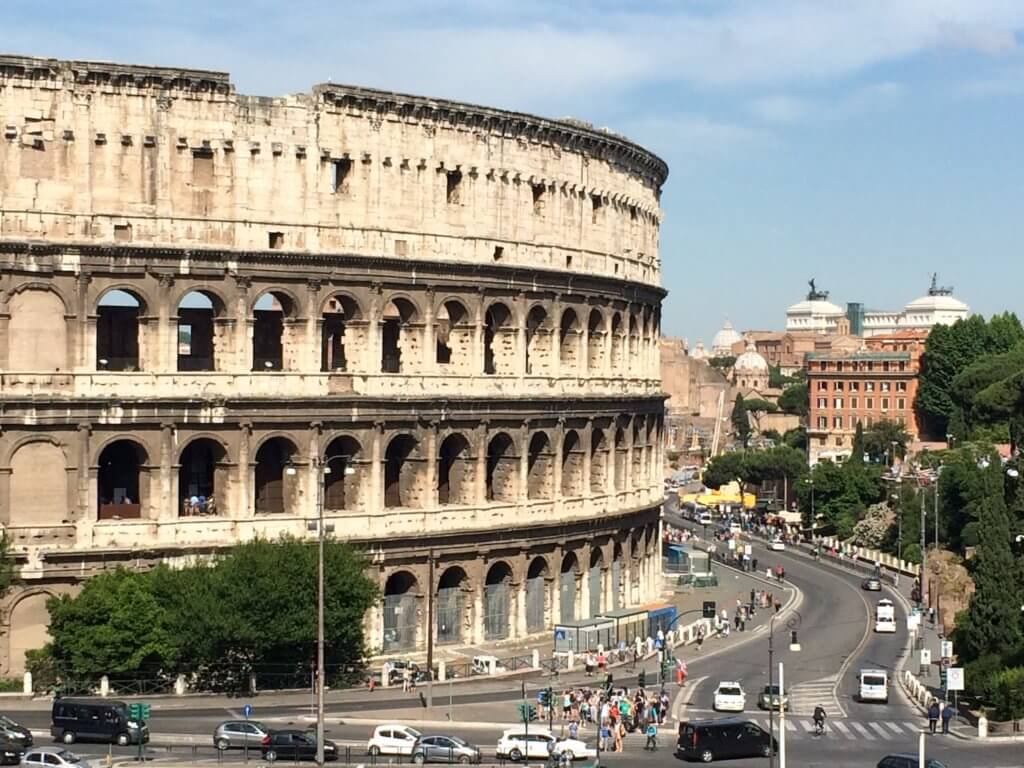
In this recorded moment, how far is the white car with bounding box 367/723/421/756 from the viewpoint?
53.2 metres

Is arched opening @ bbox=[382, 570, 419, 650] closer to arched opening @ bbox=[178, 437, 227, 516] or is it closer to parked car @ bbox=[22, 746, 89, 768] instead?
arched opening @ bbox=[178, 437, 227, 516]

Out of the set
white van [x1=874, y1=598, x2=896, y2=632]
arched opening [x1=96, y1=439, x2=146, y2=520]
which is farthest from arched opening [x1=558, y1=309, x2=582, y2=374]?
arched opening [x1=96, y1=439, x2=146, y2=520]

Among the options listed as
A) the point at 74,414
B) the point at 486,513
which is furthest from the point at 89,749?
the point at 486,513

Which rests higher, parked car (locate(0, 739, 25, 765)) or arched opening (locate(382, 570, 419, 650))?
arched opening (locate(382, 570, 419, 650))

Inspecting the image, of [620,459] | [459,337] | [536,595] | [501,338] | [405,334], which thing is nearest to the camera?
[405,334]

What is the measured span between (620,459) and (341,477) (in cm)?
1905

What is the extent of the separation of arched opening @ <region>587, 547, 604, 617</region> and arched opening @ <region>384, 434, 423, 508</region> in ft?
38.1

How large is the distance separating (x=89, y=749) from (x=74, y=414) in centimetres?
1711

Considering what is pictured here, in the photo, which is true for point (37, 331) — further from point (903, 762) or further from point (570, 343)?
point (903, 762)

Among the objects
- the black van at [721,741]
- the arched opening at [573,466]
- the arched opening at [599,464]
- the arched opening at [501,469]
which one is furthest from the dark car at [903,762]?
the arched opening at [599,464]

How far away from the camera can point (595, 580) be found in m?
86.1

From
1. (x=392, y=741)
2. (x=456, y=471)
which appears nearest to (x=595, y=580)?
(x=456, y=471)

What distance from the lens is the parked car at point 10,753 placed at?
50.5 m

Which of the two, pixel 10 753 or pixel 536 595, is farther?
pixel 536 595
